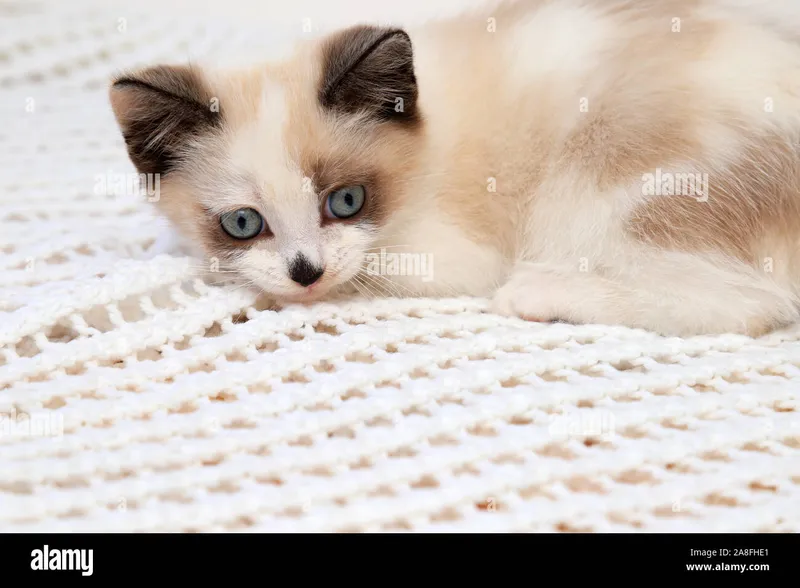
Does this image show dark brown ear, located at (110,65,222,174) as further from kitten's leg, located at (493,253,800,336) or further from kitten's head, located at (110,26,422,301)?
kitten's leg, located at (493,253,800,336)

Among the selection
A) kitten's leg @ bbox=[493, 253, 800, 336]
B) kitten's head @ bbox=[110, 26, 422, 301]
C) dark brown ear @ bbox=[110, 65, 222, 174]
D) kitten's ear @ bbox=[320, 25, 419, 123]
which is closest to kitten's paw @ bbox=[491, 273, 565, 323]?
kitten's leg @ bbox=[493, 253, 800, 336]

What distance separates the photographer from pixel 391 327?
1099 millimetres

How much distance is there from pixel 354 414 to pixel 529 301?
0.41 metres

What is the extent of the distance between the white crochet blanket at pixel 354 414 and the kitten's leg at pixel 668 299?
4 centimetres

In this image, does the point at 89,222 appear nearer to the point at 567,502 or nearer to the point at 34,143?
the point at 34,143


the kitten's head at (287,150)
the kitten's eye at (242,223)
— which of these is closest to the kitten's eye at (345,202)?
the kitten's head at (287,150)

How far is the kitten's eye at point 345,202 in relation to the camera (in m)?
1.13

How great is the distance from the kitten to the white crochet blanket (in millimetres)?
82

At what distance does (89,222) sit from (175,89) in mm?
456

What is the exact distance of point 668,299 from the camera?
1134 mm

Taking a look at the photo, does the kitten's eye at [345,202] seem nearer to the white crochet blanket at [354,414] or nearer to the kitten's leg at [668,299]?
the white crochet blanket at [354,414]

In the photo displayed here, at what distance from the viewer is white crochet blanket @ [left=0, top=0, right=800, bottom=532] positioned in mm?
768

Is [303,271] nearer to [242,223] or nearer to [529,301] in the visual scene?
[242,223]

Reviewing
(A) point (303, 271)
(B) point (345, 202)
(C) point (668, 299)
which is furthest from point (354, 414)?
(C) point (668, 299)
